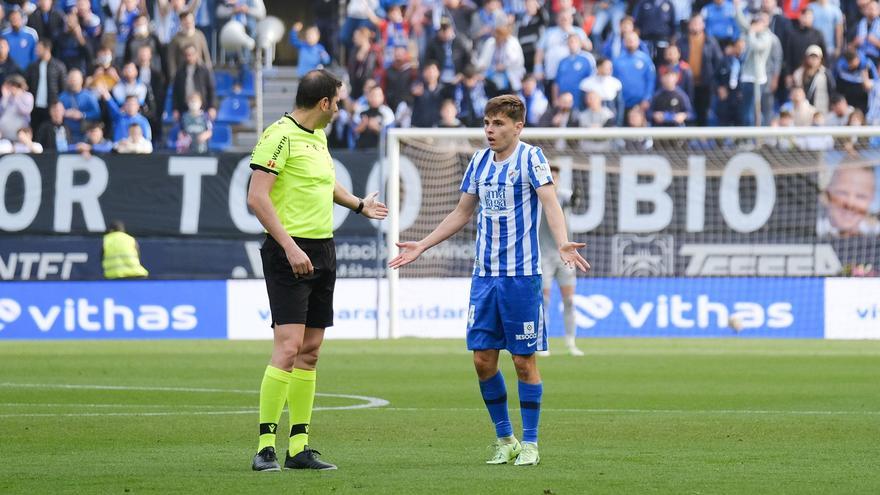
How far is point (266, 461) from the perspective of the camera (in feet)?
29.1

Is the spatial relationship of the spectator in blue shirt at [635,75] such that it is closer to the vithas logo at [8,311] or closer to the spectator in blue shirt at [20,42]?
the spectator in blue shirt at [20,42]

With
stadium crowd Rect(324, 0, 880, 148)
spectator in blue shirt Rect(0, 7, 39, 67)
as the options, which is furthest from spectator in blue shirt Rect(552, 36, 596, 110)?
spectator in blue shirt Rect(0, 7, 39, 67)

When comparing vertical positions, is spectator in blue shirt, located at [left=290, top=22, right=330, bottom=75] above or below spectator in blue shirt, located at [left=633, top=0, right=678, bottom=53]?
below

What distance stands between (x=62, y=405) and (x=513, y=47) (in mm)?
16763

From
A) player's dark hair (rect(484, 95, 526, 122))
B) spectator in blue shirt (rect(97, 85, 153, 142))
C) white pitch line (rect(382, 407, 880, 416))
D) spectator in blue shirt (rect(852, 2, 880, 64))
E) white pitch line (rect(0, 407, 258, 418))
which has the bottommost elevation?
white pitch line (rect(0, 407, 258, 418))

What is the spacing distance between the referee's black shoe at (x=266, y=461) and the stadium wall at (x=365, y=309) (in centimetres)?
1608

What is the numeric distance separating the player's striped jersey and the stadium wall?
15.7m

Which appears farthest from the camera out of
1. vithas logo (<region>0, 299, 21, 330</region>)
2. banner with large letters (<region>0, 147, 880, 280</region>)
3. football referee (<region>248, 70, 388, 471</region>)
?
banner with large letters (<region>0, 147, 880, 280</region>)

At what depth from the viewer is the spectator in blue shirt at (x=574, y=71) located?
28469 mm

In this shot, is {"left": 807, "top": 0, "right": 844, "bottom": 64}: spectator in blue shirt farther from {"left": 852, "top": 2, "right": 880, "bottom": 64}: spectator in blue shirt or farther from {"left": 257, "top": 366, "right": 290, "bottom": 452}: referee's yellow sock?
{"left": 257, "top": 366, "right": 290, "bottom": 452}: referee's yellow sock

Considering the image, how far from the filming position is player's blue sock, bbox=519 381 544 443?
9.29 meters


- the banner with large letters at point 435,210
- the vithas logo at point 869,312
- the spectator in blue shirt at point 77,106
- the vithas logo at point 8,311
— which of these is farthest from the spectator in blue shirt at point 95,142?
the vithas logo at point 869,312

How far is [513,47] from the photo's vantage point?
28984 mm

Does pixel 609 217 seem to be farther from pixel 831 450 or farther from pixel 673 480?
pixel 673 480
